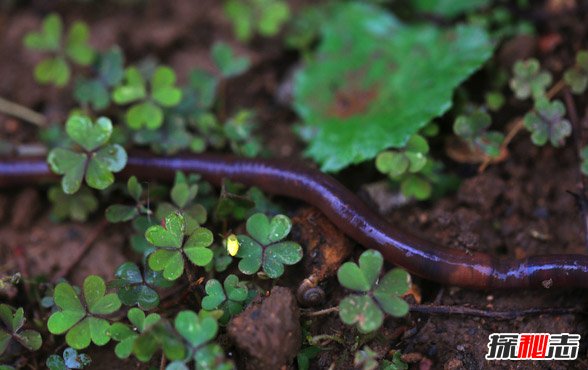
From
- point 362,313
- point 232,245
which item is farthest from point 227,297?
point 362,313

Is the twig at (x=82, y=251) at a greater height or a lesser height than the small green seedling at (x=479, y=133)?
lesser

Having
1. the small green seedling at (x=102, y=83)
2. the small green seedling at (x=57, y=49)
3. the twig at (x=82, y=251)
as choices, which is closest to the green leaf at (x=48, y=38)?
the small green seedling at (x=57, y=49)

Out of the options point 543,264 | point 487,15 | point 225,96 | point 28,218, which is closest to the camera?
point 543,264

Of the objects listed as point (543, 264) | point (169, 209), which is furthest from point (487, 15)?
point (169, 209)

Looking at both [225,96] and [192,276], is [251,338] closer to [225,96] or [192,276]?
[192,276]

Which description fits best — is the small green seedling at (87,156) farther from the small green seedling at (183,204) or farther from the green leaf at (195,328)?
the green leaf at (195,328)

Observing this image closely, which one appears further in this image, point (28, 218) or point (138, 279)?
point (28, 218)
